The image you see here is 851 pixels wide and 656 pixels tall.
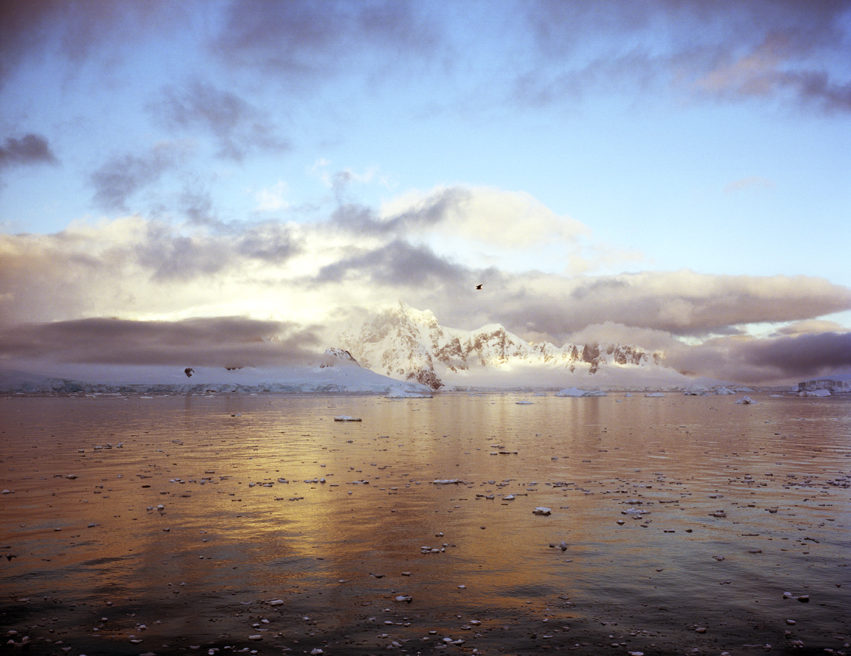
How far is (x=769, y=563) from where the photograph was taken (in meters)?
15.7

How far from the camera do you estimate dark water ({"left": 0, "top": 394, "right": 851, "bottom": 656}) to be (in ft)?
37.7

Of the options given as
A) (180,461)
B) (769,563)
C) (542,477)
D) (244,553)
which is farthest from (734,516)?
(180,461)

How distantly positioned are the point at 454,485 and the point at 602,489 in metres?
6.27

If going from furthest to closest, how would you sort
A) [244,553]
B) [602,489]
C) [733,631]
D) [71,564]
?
1. [602,489]
2. [244,553]
3. [71,564]
4. [733,631]

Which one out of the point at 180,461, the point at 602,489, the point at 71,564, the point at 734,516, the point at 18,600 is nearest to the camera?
the point at 18,600

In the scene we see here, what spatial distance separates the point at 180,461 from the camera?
115 ft

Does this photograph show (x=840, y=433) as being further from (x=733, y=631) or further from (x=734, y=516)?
(x=733, y=631)

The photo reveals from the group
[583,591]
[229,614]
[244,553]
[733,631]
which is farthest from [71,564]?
[733,631]

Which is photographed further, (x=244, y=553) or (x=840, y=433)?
(x=840, y=433)

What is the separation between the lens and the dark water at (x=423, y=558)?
11500 millimetres

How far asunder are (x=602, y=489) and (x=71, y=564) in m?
19.5

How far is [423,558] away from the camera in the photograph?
1616 cm

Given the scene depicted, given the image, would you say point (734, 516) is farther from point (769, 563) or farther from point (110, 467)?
point (110, 467)

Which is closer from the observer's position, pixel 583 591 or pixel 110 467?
pixel 583 591
